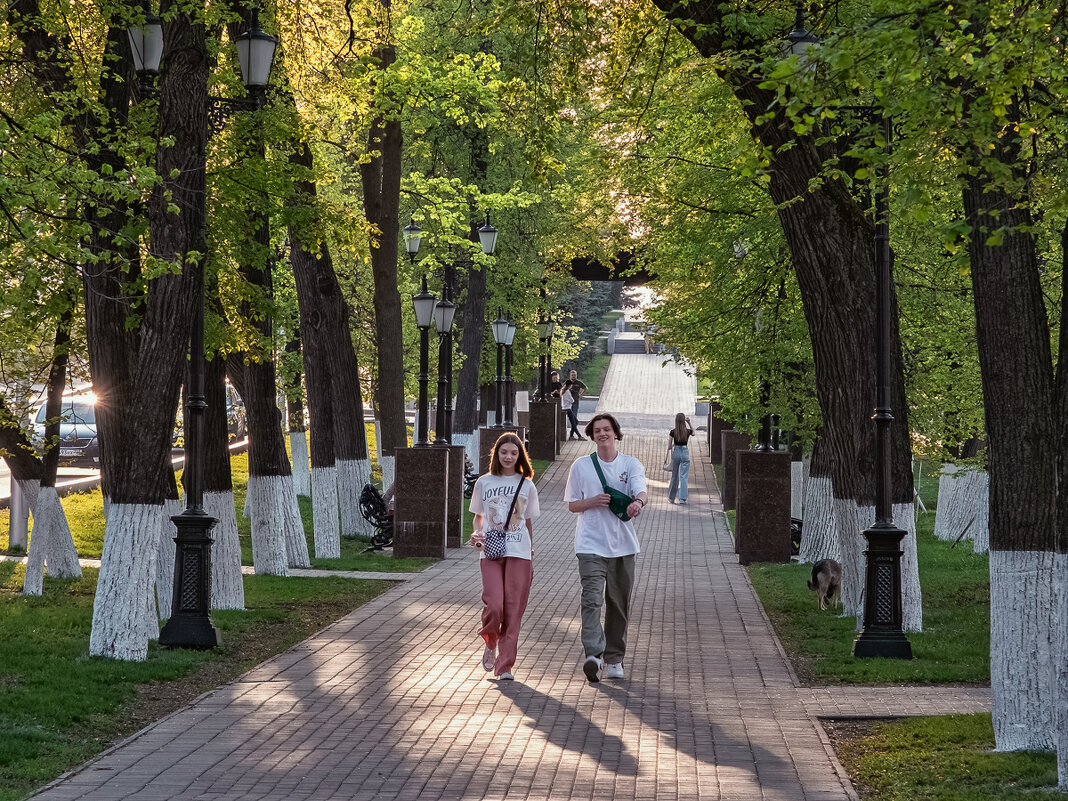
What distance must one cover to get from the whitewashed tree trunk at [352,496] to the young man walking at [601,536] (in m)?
14.2

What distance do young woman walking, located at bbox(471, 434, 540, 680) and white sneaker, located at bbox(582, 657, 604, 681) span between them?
537 millimetres

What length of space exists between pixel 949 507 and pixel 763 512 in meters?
5.53

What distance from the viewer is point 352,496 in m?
24.6

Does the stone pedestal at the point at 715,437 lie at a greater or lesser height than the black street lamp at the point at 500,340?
lesser

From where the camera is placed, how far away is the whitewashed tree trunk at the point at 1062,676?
278 inches

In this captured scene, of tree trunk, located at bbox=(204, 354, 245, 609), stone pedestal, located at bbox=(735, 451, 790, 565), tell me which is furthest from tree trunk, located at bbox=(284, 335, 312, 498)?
tree trunk, located at bbox=(204, 354, 245, 609)

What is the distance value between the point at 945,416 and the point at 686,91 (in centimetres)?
918

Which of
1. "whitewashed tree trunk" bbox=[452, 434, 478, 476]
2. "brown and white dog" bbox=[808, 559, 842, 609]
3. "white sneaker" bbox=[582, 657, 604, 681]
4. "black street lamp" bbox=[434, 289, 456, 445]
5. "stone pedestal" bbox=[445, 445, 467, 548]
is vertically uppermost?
"black street lamp" bbox=[434, 289, 456, 445]

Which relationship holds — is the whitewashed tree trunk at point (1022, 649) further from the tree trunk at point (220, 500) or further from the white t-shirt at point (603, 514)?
the tree trunk at point (220, 500)

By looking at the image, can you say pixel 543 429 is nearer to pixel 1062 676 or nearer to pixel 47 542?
pixel 47 542

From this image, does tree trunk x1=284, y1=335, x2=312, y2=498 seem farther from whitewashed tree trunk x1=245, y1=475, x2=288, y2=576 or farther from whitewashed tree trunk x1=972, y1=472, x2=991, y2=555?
whitewashed tree trunk x1=972, y1=472, x2=991, y2=555

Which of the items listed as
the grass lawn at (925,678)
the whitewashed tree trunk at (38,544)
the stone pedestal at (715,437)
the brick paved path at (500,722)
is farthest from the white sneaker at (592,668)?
the stone pedestal at (715,437)

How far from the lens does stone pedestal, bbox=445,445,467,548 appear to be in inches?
906

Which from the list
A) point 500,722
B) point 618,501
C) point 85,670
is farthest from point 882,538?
point 85,670
